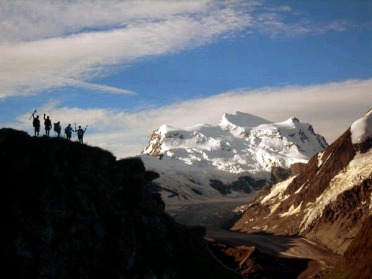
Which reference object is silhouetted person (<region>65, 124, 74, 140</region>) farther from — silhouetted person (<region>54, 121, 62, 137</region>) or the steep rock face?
the steep rock face

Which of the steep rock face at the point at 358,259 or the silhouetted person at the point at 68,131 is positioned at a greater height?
the silhouetted person at the point at 68,131

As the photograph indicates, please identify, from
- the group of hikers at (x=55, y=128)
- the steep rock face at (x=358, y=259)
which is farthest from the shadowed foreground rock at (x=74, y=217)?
the steep rock face at (x=358, y=259)

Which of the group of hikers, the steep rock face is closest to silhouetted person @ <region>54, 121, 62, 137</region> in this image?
the group of hikers

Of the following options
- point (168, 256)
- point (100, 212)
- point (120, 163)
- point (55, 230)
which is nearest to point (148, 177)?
point (120, 163)

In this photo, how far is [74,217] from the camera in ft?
285

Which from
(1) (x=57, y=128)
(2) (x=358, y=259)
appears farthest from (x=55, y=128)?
(2) (x=358, y=259)

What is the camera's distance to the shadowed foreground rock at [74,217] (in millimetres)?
80062

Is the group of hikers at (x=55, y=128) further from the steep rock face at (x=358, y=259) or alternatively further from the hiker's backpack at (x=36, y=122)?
the steep rock face at (x=358, y=259)

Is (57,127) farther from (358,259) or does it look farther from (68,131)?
(358,259)

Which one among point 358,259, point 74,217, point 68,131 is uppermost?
point 68,131

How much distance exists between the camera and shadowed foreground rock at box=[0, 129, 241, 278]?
80062 millimetres

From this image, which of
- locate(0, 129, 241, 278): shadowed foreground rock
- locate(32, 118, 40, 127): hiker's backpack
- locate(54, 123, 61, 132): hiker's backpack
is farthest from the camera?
locate(54, 123, 61, 132): hiker's backpack

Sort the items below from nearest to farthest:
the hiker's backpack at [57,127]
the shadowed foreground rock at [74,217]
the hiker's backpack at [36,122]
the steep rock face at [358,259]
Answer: the shadowed foreground rock at [74,217], the hiker's backpack at [36,122], the hiker's backpack at [57,127], the steep rock face at [358,259]

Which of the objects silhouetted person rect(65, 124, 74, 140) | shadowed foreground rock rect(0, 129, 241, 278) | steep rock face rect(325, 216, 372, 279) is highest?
silhouetted person rect(65, 124, 74, 140)
